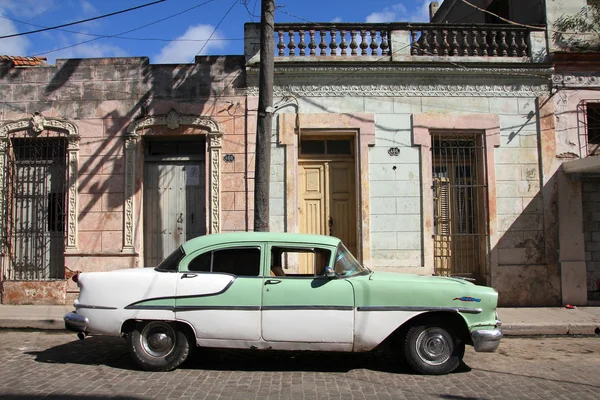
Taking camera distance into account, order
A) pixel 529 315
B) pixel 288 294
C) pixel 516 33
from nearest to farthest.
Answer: pixel 288 294 < pixel 529 315 < pixel 516 33

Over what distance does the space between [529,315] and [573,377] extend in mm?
3418

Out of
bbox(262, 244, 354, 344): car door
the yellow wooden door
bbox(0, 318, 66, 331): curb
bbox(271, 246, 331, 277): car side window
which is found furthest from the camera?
the yellow wooden door

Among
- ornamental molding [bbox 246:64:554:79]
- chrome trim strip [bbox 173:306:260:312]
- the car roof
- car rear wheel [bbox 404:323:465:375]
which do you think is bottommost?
car rear wheel [bbox 404:323:465:375]

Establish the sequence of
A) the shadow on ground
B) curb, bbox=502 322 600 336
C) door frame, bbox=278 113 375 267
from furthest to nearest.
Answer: door frame, bbox=278 113 375 267 → curb, bbox=502 322 600 336 → the shadow on ground

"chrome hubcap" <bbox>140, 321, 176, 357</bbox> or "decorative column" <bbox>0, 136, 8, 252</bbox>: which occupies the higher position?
"decorative column" <bbox>0, 136, 8, 252</bbox>

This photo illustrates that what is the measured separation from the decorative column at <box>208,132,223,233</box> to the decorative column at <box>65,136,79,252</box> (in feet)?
8.88

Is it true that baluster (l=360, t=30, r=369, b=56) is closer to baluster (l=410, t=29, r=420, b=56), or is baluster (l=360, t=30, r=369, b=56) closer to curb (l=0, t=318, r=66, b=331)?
baluster (l=410, t=29, r=420, b=56)

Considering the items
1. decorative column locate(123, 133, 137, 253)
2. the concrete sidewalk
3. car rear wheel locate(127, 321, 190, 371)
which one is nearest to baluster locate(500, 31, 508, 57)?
the concrete sidewalk

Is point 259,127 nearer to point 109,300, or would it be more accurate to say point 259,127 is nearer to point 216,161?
point 216,161

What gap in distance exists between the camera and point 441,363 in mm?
5488

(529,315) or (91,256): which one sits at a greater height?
(91,256)

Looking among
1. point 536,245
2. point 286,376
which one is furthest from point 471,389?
point 536,245

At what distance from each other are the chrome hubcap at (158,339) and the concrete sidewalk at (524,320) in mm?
3321

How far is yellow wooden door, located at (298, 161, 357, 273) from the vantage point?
401 inches
